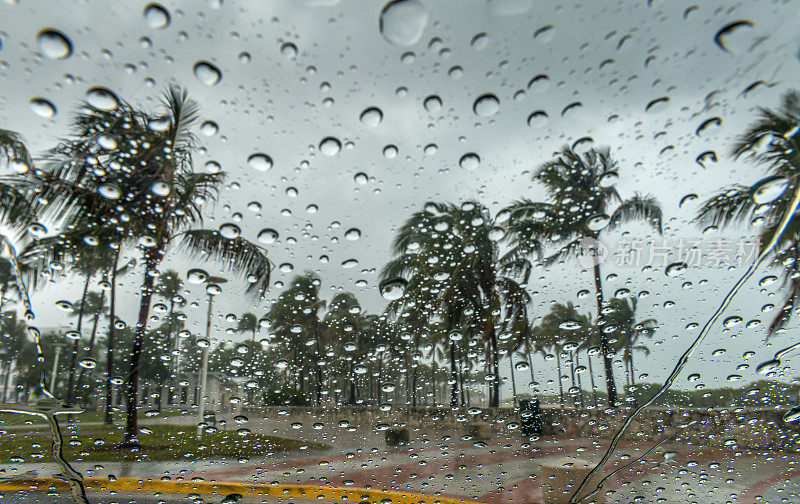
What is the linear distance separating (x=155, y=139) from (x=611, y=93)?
1498mm

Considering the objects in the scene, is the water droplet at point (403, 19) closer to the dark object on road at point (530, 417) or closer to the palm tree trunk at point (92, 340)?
the palm tree trunk at point (92, 340)

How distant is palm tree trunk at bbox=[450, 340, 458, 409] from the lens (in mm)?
2187

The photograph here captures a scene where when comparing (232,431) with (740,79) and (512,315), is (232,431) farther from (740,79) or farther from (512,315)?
(740,79)

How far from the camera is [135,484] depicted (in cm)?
164

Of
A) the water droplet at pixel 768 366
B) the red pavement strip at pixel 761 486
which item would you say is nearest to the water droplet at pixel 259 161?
the water droplet at pixel 768 366

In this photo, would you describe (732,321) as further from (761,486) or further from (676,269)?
(761,486)

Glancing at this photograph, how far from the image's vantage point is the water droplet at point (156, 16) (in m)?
0.85

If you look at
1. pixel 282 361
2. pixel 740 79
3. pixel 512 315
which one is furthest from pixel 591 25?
Answer: pixel 282 361

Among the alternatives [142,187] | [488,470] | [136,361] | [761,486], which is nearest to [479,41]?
[142,187]

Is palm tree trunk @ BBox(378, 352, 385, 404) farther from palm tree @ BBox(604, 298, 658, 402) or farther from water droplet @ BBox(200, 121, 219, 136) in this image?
water droplet @ BBox(200, 121, 219, 136)

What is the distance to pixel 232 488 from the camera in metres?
1.85

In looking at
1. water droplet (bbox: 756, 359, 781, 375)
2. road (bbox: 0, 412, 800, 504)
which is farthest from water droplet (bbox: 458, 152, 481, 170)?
water droplet (bbox: 756, 359, 781, 375)

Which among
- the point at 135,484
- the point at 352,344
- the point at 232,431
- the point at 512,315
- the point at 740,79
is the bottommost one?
the point at 135,484

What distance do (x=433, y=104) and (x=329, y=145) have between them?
380 millimetres
